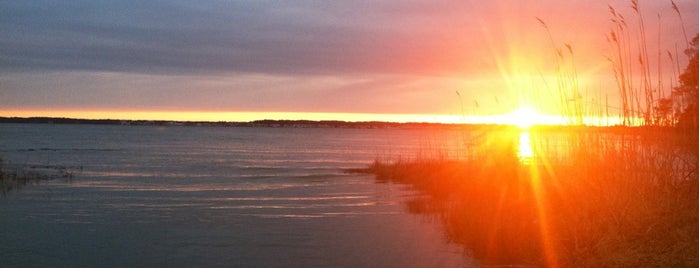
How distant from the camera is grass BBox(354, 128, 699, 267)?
8.20 m

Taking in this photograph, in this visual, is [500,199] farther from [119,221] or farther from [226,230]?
[119,221]

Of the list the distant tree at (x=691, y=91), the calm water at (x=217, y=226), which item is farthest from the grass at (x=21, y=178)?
the distant tree at (x=691, y=91)

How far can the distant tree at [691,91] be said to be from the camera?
33.2ft

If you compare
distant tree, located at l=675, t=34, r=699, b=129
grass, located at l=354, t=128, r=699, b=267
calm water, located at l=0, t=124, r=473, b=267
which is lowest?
calm water, located at l=0, t=124, r=473, b=267

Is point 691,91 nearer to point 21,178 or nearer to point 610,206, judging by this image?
point 610,206

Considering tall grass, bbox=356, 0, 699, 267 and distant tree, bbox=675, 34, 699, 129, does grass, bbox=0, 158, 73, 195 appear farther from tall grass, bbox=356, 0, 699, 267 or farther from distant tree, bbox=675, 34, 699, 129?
distant tree, bbox=675, 34, 699, 129

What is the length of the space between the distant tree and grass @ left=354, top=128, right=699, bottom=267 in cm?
28

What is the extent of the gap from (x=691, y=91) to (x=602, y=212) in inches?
118

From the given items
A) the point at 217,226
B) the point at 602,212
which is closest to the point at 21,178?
the point at 217,226

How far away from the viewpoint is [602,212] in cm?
925

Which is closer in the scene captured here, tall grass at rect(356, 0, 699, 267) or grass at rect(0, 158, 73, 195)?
tall grass at rect(356, 0, 699, 267)

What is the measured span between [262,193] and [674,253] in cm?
1663

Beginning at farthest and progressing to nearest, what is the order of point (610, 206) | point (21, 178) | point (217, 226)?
point (21, 178) < point (217, 226) < point (610, 206)

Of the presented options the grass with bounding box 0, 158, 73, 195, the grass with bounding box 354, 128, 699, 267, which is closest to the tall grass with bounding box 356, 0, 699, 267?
the grass with bounding box 354, 128, 699, 267
